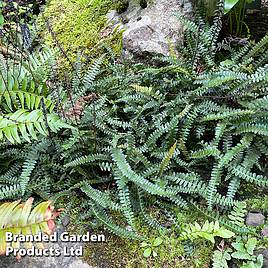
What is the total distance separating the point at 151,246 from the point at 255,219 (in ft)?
2.74

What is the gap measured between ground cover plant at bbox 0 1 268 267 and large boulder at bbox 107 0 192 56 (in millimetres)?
303

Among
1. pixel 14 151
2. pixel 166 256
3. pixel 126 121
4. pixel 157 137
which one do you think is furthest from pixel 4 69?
pixel 166 256

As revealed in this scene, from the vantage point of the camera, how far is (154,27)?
13.0ft

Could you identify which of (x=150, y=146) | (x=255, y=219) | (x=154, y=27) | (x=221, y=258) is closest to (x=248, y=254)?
(x=221, y=258)

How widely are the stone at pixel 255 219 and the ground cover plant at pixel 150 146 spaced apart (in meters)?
0.08

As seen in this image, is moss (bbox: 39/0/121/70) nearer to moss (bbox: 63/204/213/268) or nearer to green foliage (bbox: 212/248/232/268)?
moss (bbox: 63/204/213/268)

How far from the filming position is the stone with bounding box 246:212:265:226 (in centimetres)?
299

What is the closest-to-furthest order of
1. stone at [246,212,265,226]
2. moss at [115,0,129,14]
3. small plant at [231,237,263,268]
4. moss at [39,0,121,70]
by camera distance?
small plant at [231,237,263,268], stone at [246,212,265,226], moss at [39,0,121,70], moss at [115,0,129,14]

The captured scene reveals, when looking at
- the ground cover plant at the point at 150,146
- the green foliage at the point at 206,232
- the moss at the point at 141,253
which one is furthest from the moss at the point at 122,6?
the green foliage at the point at 206,232

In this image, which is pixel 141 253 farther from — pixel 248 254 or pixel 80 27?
pixel 80 27

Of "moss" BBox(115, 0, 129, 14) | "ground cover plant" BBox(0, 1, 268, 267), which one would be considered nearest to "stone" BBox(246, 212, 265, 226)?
"ground cover plant" BBox(0, 1, 268, 267)

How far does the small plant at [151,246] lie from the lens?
285 centimetres

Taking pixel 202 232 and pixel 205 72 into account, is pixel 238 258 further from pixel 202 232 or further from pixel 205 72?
pixel 205 72

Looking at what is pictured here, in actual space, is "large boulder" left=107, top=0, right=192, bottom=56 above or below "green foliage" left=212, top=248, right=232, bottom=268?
above
